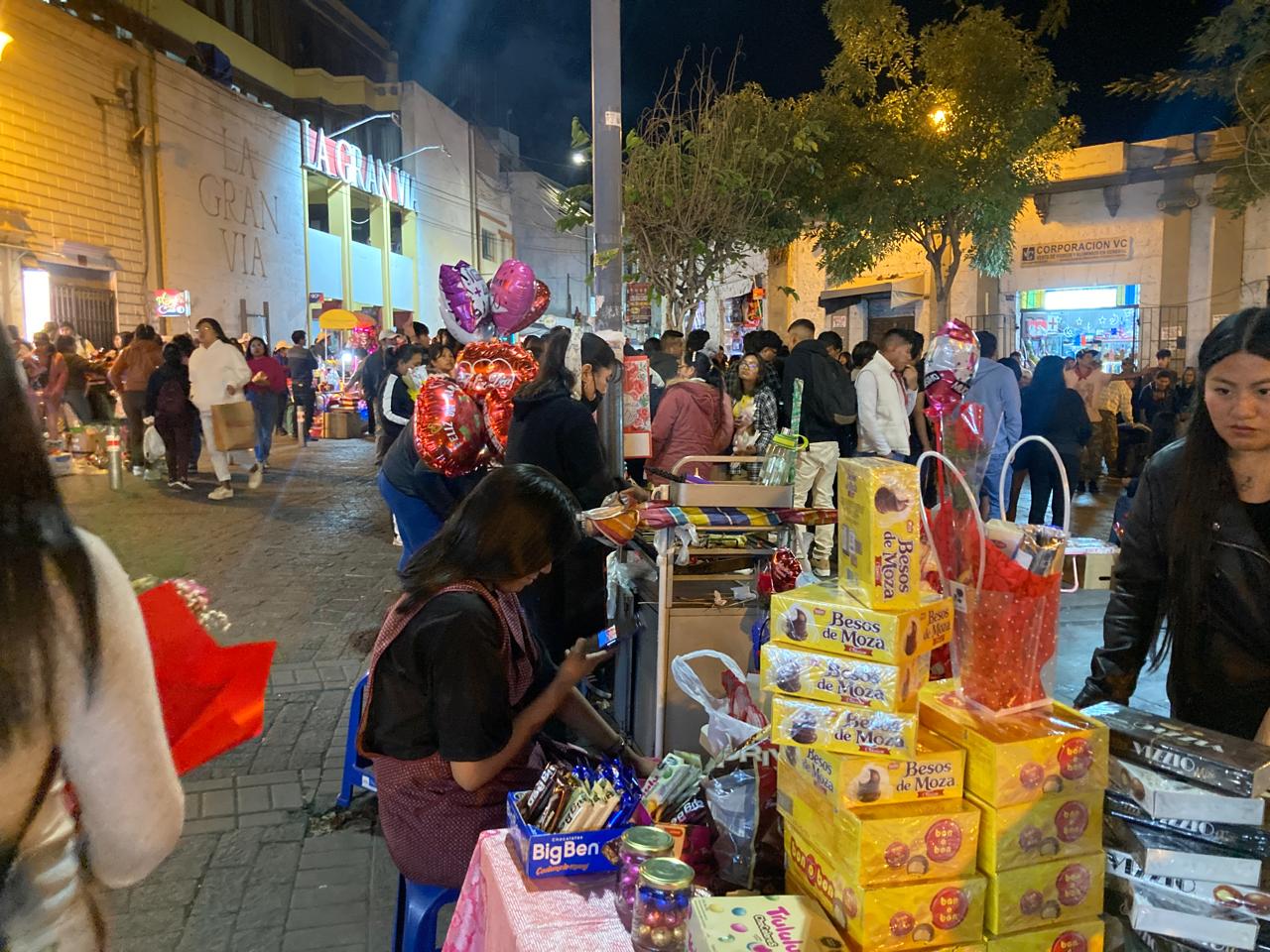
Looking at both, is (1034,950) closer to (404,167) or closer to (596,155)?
(596,155)

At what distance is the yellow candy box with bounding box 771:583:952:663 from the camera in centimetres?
167

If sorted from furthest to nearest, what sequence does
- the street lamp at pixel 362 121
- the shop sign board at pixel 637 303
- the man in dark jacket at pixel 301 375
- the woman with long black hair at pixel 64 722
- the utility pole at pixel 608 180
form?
the street lamp at pixel 362 121 → the man in dark jacket at pixel 301 375 → the shop sign board at pixel 637 303 → the utility pole at pixel 608 180 → the woman with long black hair at pixel 64 722

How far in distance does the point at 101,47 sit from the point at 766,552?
18.0m

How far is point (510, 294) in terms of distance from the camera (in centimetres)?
759

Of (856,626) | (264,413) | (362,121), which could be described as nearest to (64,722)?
(856,626)

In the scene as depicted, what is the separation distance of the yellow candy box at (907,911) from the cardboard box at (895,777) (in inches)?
5.2

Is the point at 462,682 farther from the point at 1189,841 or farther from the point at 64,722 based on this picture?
the point at 1189,841

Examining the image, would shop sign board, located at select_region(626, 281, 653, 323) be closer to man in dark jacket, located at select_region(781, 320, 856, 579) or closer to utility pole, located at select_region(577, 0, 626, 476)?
man in dark jacket, located at select_region(781, 320, 856, 579)

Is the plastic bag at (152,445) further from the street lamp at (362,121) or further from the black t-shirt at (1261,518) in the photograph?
the street lamp at (362,121)

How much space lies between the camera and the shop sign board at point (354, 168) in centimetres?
2572

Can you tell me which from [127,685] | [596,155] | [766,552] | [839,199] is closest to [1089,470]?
[839,199]

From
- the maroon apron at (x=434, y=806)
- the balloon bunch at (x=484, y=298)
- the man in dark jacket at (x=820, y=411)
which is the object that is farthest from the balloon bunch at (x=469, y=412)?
the man in dark jacket at (x=820, y=411)

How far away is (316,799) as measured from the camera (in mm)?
4047

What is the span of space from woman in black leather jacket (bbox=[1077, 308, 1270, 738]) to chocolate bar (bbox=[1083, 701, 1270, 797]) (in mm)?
565
